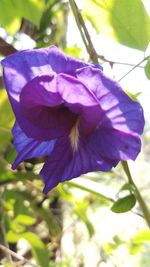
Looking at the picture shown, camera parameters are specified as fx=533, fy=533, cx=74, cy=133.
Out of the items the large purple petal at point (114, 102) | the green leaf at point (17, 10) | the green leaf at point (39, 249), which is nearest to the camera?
the large purple petal at point (114, 102)

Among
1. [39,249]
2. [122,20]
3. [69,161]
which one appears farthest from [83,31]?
[39,249]

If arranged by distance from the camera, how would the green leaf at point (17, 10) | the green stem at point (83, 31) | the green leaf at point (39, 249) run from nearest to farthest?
the green stem at point (83, 31) < the green leaf at point (17, 10) < the green leaf at point (39, 249)

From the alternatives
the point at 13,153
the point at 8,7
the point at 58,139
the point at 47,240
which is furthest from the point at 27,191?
the point at 58,139

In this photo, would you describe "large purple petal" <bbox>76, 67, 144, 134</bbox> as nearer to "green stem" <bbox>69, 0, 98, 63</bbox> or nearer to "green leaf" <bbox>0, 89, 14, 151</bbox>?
"green stem" <bbox>69, 0, 98, 63</bbox>

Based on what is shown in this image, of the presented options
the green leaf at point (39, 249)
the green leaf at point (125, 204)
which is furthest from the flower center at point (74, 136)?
the green leaf at point (39, 249)

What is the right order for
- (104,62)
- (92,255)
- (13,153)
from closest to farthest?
(104,62) → (13,153) → (92,255)

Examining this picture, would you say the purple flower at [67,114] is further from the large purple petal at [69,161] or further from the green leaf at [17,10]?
the green leaf at [17,10]

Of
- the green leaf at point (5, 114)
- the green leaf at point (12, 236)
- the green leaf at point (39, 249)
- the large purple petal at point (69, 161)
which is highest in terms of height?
the large purple petal at point (69, 161)

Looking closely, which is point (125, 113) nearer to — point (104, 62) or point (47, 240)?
point (104, 62)
